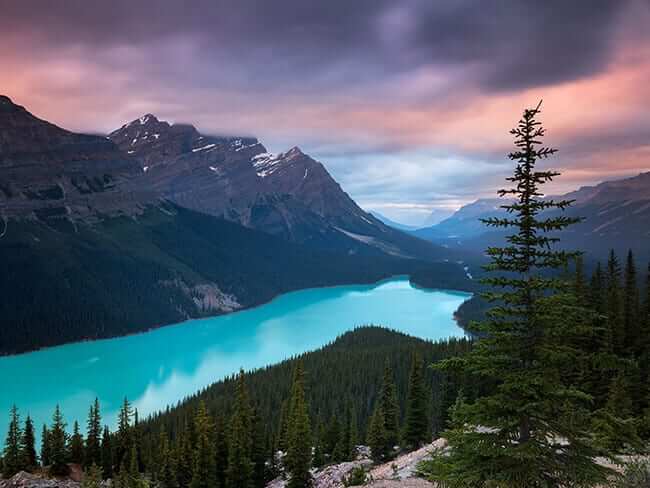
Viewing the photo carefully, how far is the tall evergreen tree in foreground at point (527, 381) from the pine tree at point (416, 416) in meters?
36.5

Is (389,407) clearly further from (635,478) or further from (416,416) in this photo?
(635,478)

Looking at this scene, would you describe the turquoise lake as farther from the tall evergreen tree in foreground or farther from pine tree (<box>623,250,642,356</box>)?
the tall evergreen tree in foreground

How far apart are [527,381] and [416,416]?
39.4 m

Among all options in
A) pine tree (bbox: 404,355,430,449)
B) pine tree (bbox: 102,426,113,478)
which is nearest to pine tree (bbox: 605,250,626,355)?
pine tree (bbox: 404,355,430,449)

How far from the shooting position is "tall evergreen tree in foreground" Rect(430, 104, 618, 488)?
11906 millimetres

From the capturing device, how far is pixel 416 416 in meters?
48.3

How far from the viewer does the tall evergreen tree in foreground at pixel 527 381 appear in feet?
39.1

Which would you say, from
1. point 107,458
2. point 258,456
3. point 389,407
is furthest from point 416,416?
point 107,458

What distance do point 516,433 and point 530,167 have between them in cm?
739

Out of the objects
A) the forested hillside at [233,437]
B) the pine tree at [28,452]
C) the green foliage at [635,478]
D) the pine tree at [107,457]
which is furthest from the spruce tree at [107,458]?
the green foliage at [635,478]

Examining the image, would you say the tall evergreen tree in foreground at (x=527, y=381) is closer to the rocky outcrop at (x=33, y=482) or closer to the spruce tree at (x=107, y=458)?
the rocky outcrop at (x=33, y=482)

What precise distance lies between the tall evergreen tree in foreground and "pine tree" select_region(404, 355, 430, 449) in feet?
120

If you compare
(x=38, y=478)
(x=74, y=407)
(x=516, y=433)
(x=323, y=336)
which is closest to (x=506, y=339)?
(x=516, y=433)

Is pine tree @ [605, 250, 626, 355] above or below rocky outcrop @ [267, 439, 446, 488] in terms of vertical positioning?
above
